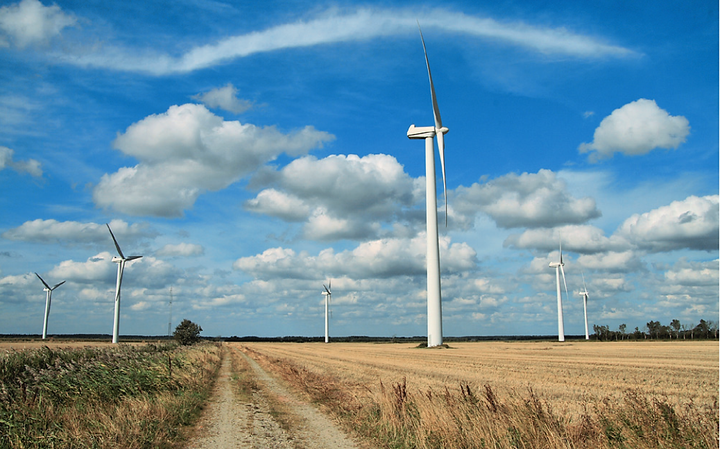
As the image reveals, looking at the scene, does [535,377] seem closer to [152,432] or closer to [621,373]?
[621,373]

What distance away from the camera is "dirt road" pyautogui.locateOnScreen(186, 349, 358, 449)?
13359 millimetres

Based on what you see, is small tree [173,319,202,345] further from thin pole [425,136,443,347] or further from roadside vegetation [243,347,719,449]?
roadside vegetation [243,347,719,449]

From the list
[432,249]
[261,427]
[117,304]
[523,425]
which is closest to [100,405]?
[261,427]

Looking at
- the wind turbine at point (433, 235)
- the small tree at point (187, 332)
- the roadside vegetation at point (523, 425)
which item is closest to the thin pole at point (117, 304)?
the small tree at point (187, 332)

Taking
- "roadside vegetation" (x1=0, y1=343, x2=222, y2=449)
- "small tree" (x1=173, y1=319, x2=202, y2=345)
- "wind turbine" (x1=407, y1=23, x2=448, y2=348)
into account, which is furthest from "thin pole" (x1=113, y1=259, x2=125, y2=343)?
"roadside vegetation" (x1=0, y1=343, x2=222, y2=449)

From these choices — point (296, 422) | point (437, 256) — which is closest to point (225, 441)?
point (296, 422)

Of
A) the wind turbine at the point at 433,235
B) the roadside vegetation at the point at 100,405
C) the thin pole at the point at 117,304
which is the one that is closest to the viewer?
the roadside vegetation at the point at 100,405

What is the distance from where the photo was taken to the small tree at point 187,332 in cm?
13350

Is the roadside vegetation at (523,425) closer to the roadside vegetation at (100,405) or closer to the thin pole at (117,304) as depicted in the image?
the roadside vegetation at (100,405)

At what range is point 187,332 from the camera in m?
136

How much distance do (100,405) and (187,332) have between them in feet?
415

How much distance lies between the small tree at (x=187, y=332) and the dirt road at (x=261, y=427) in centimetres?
11967

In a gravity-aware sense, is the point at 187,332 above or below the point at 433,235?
below

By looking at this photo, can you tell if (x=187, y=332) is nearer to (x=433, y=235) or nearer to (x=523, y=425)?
(x=433, y=235)
